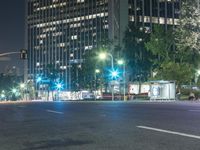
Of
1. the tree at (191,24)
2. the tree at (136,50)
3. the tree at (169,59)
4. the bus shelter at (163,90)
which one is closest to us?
the tree at (191,24)

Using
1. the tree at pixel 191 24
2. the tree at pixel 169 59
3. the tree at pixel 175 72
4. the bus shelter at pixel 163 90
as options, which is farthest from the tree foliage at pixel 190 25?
the tree at pixel 169 59

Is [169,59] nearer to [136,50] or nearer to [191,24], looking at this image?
[136,50]

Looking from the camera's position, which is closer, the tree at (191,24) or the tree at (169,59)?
the tree at (191,24)

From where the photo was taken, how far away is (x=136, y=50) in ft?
314

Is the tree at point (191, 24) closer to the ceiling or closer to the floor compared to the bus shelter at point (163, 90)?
closer to the ceiling

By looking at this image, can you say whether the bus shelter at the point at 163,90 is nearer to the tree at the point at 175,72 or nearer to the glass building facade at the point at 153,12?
the tree at the point at 175,72

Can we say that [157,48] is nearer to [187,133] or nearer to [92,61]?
[92,61]

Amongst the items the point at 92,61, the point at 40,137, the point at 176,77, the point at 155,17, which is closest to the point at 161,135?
the point at 40,137

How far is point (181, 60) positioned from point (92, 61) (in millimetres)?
21705

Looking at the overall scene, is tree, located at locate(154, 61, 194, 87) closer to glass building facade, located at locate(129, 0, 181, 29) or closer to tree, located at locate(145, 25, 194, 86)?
tree, located at locate(145, 25, 194, 86)

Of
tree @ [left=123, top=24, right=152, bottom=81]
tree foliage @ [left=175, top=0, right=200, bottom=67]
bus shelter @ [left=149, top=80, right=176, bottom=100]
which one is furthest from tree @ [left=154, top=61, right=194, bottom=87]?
tree foliage @ [left=175, top=0, right=200, bottom=67]

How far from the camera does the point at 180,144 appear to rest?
8.36m

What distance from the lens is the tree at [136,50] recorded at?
95.6 meters

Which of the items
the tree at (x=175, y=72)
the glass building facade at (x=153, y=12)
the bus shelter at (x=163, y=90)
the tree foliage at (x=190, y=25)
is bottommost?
the bus shelter at (x=163, y=90)
